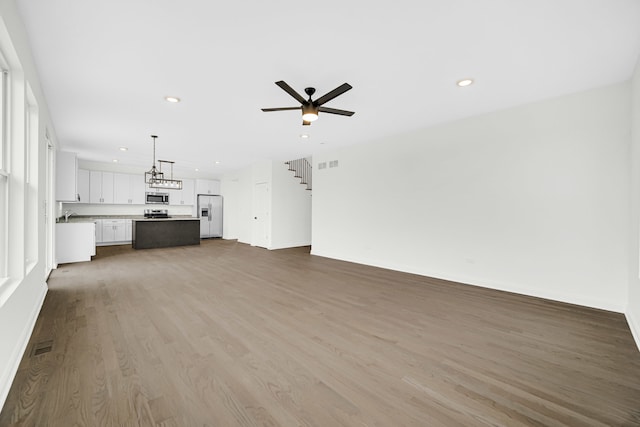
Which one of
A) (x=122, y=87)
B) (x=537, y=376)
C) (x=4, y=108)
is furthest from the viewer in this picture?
(x=122, y=87)

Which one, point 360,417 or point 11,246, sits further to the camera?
point 11,246

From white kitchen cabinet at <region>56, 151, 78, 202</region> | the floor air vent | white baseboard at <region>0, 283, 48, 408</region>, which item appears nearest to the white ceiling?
white kitchen cabinet at <region>56, 151, 78, 202</region>

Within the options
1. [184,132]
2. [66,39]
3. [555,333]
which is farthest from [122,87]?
[555,333]

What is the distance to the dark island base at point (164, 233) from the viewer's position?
26.6 ft

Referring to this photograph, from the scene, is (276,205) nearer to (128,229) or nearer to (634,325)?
(128,229)

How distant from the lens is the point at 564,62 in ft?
9.37

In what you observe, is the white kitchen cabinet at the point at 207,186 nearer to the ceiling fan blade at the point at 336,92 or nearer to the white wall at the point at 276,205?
the white wall at the point at 276,205

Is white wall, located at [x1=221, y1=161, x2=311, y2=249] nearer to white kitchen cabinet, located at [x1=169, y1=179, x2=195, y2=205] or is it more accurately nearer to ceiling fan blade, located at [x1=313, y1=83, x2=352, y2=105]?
white kitchen cabinet, located at [x1=169, y1=179, x2=195, y2=205]

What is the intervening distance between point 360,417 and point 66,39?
3.93 m

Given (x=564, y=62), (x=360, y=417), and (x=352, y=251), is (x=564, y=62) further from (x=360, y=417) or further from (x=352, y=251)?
(x=352, y=251)

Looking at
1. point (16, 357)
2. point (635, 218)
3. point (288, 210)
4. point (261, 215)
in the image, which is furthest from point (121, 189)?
point (635, 218)

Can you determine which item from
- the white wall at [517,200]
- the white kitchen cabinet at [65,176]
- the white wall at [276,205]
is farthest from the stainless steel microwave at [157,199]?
the white wall at [517,200]

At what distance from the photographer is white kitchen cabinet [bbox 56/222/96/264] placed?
597 centimetres

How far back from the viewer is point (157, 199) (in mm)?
9930
